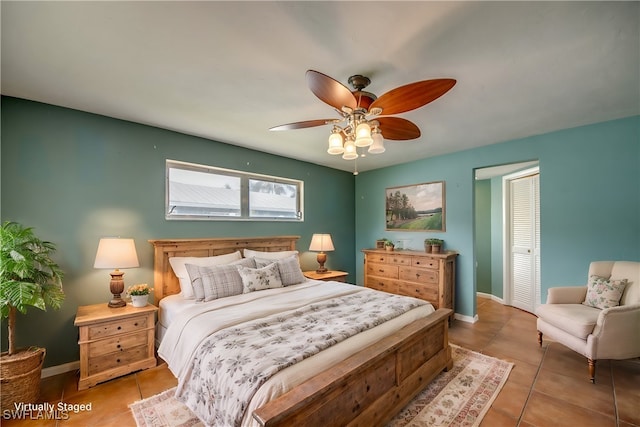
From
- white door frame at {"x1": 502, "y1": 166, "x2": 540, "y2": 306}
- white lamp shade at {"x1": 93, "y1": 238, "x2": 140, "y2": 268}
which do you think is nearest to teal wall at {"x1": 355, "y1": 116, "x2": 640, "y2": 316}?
white door frame at {"x1": 502, "y1": 166, "x2": 540, "y2": 306}

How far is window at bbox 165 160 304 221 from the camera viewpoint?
11.1 feet

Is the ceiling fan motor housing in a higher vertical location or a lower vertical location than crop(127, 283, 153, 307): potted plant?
higher

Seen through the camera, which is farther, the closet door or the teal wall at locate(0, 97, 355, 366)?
the closet door

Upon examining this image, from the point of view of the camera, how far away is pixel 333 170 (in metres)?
5.30

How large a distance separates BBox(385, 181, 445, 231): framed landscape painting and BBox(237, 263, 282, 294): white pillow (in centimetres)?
265

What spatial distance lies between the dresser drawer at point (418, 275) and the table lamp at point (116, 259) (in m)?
3.53

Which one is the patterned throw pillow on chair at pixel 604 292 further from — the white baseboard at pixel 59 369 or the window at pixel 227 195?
the white baseboard at pixel 59 369

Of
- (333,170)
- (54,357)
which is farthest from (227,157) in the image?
(54,357)

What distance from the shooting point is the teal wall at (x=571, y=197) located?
2.86 metres

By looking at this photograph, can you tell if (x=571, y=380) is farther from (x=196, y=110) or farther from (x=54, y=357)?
(x=54, y=357)

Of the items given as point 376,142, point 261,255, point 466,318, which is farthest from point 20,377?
point 466,318

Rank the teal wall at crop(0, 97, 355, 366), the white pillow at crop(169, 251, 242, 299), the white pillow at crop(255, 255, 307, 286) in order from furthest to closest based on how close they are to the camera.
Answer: the white pillow at crop(255, 255, 307, 286), the white pillow at crop(169, 251, 242, 299), the teal wall at crop(0, 97, 355, 366)

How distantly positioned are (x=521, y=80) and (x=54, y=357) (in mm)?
4757

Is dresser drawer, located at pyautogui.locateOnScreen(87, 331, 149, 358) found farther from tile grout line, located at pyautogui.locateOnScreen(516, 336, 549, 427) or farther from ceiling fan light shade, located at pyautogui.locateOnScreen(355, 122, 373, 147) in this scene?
tile grout line, located at pyautogui.locateOnScreen(516, 336, 549, 427)
